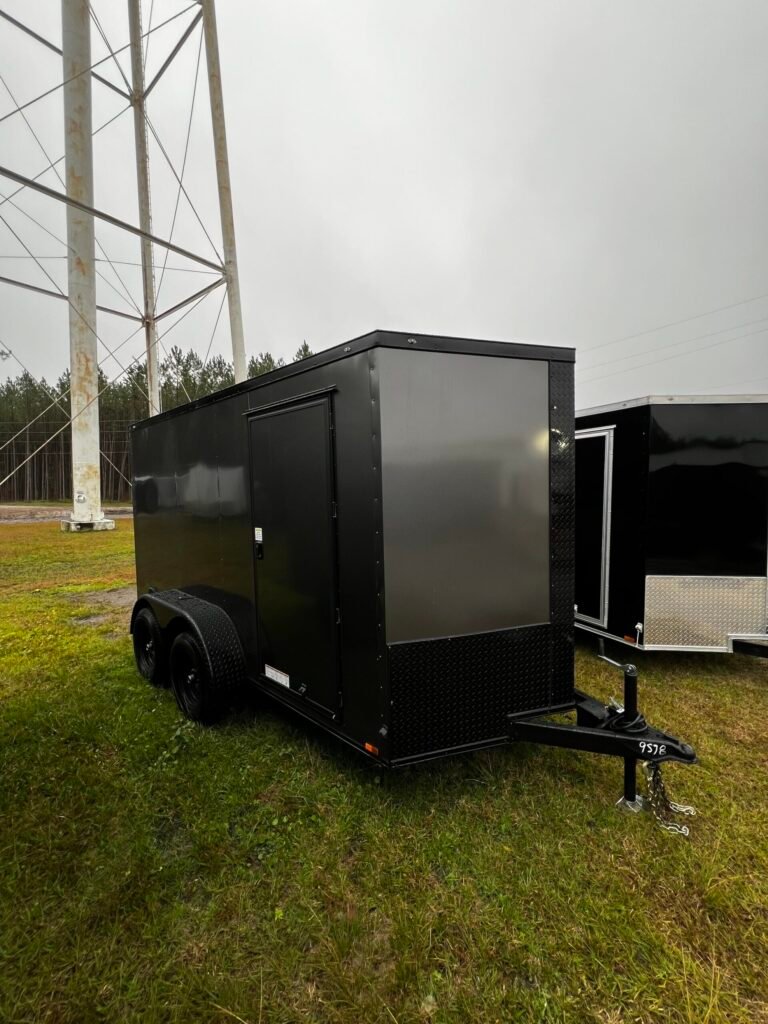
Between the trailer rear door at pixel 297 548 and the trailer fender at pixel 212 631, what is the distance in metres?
0.27

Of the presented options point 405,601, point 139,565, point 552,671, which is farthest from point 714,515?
point 139,565

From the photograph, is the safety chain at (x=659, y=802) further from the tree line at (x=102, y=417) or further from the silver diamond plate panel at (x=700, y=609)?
the tree line at (x=102, y=417)

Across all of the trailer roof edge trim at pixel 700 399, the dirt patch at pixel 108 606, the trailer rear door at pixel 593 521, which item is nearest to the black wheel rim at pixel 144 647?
the dirt patch at pixel 108 606

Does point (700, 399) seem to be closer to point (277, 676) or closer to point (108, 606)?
point (277, 676)

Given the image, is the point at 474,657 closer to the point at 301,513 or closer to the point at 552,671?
the point at 552,671

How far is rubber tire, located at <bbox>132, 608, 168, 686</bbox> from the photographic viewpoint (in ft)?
14.6

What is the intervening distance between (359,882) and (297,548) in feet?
5.76

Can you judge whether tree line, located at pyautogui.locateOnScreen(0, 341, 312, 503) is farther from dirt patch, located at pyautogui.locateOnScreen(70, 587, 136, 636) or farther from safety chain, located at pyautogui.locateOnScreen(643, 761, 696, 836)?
safety chain, located at pyautogui.locateOnScreen(643, 761, 696, 836)

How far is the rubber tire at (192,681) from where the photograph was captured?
3615 mm

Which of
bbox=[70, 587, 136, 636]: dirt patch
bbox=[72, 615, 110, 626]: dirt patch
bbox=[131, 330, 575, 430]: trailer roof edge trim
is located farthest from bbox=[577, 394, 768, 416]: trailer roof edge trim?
bbox=[72, 615, 110, 626]: dirt patch

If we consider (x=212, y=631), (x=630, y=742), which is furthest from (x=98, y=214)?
(x=630, y=742)

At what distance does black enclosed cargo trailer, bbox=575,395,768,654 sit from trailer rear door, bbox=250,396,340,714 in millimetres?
3132

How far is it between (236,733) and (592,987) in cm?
265

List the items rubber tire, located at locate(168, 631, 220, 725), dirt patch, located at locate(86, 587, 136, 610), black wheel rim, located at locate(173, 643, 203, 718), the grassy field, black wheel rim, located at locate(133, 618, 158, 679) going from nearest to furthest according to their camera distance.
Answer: the grassy field
rubber tire, located at locate(168, 631, 220, 725)
black wheel rim, located at locate(173, 643, 203, 718)
black wheel rim, located at locate(133, 618, 158, 679)
dirt patch, located at locate(86, 587, 136, 610)
